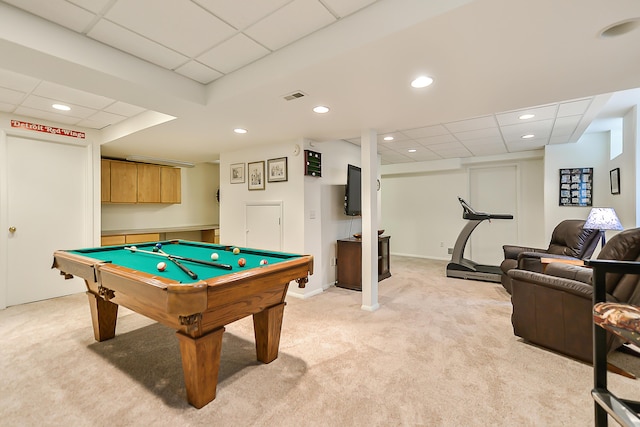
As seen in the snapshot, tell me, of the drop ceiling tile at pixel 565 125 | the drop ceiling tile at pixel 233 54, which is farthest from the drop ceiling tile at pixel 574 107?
the drop ceiling tile at pixel 233 54

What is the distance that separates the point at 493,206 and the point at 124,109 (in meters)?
6.67

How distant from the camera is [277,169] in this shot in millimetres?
4125

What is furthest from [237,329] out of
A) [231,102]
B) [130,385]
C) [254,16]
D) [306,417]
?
[254,16]

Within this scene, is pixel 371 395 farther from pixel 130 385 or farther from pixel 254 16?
pixel 254 16

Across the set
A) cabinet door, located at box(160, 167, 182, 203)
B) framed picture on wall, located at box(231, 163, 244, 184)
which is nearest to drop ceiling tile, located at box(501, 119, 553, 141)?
framed picture on wall, located at box(231, 163, 244, 184)

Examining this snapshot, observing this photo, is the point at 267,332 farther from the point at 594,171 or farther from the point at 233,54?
the point at 594,171

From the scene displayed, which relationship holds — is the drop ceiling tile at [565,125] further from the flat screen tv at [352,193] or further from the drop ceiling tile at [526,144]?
the flat screen tv at [352,193]

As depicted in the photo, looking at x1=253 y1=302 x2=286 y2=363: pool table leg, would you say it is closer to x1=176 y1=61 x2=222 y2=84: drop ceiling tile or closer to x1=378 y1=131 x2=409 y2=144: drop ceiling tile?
x1=176 y1=61 x2=222 y2=84: drop ceiling tile

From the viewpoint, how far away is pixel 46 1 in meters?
1.56

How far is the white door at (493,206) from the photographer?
19.2ft

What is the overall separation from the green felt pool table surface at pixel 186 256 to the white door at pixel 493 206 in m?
5.32

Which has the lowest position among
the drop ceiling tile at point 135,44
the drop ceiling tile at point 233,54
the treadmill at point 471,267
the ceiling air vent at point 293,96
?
the treadmill at point 471,267

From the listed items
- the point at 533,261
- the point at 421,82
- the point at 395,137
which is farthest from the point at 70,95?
the point at 533,261

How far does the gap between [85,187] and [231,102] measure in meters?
3.17
